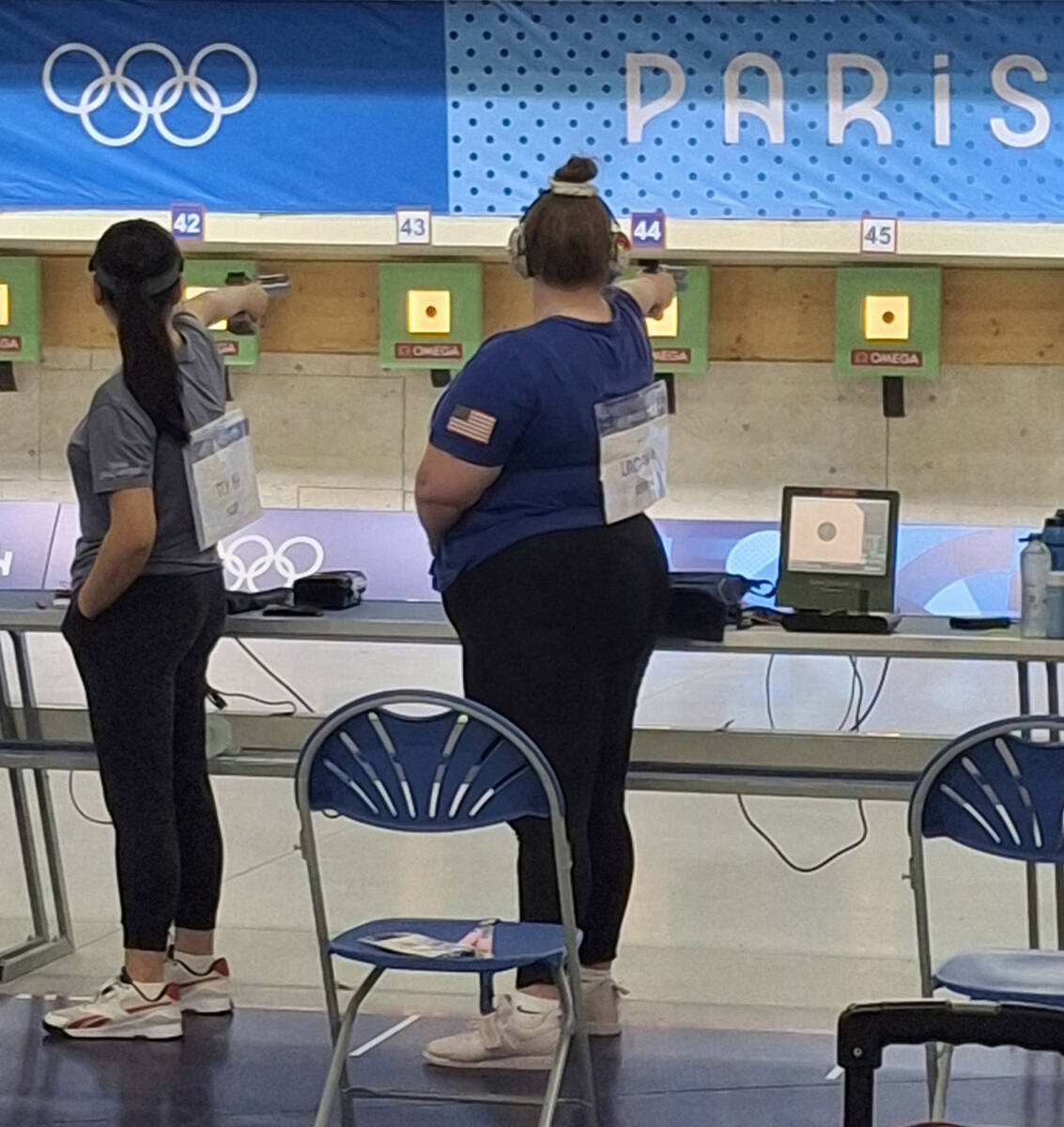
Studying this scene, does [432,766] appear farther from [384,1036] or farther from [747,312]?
[747,312]

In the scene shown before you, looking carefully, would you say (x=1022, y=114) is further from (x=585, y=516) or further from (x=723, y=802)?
(x=723, y=802)

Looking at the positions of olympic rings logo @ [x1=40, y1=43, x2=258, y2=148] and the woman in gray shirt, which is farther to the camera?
olympic rings logo @ [x1=40, y1=43, x2=258, y2=148]

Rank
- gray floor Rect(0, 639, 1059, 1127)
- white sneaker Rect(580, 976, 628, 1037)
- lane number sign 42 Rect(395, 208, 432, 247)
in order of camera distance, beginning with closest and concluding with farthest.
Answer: white sneaker Rect(580, 976, 628, 1037) < gray floor Rect(0, 639, 1059, 1127) < lane number sign 42 Rect(395, 208, 432, 247)

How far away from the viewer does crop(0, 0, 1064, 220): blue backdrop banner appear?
4.47 meters

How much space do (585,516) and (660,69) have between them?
1.87m

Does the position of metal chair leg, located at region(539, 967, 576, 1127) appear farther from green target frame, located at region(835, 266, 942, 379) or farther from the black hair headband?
green target frame, located at region(835, 266, 942, 379)

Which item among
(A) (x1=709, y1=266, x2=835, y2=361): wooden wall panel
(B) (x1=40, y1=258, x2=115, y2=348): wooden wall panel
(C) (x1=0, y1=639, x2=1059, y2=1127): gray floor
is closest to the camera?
(C) (x1=0, y1=639, x2=1059, y2=1127): gray floor

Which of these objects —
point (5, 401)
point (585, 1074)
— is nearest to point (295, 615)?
point (585, 1074)

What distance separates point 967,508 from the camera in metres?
6.11

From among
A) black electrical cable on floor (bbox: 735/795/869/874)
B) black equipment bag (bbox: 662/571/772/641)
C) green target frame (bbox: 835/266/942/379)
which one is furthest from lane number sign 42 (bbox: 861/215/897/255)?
black equipment bag (bbox: 662/571/772/641)

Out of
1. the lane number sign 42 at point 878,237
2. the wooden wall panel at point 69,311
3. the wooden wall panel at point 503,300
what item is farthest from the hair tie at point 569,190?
the wooden wall panel at point 69,311

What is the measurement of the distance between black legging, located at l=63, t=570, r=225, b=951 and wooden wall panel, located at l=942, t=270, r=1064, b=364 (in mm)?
3213

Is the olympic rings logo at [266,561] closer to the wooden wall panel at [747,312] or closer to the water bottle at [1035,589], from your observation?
the wooden wall panel at [747,312]

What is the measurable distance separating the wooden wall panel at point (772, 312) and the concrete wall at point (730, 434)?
67 mm
